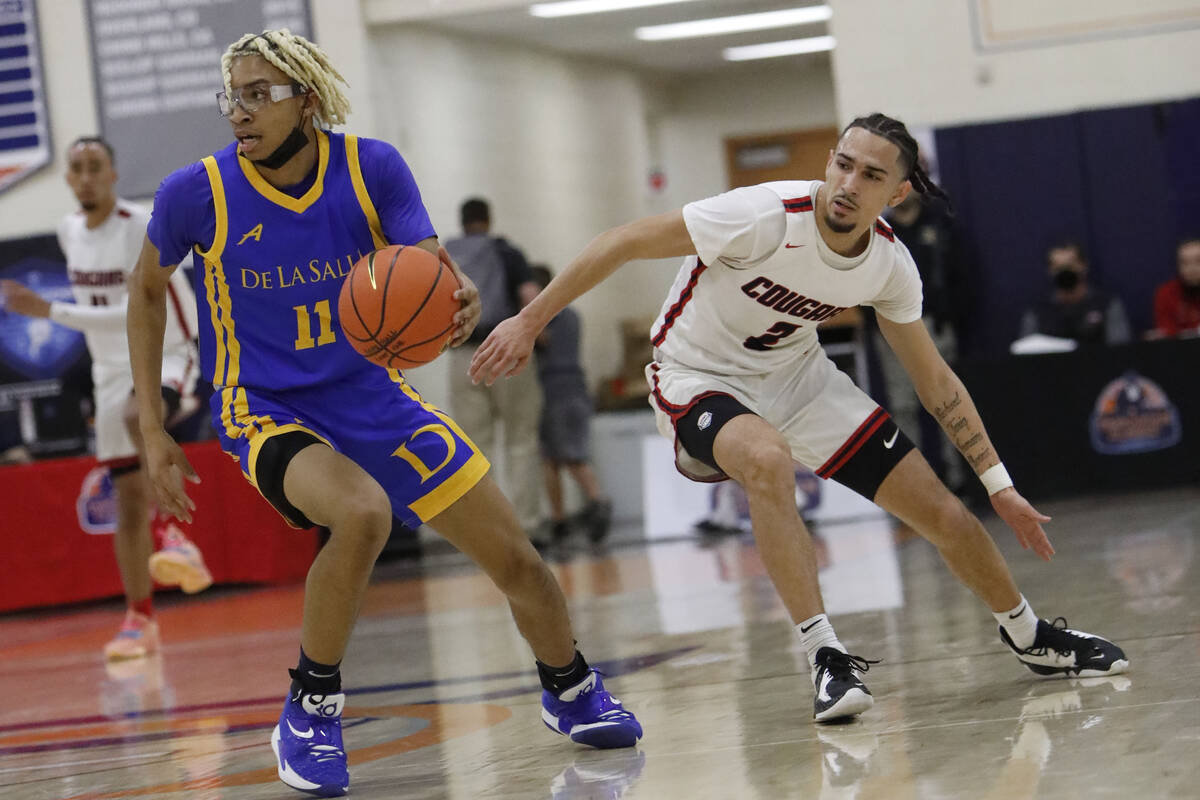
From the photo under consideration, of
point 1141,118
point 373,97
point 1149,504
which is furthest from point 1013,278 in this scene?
point 373,97

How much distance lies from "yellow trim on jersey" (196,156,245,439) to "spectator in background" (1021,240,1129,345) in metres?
7.27

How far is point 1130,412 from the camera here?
379 inches

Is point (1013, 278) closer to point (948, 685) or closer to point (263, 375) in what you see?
point (948, 685)

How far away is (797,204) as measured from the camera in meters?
4.21

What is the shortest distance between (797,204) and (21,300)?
410cm

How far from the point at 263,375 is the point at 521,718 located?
136 cm

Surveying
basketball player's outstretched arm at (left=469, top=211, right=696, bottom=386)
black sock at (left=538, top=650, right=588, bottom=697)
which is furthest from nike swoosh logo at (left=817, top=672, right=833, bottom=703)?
basketball player's outstretched arm at (left=469, top=211, right=696, bottom=386)

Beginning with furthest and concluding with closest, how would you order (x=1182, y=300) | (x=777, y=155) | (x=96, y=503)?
(x=777, y=155) < (x=1182, y=300) < (x=96, y=503)

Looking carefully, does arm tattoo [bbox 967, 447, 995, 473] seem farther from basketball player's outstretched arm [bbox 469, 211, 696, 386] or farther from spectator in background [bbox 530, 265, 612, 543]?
spectator in background [bbox 530, 265, 612, 543]

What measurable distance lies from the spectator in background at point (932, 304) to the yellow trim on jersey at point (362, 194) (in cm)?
655

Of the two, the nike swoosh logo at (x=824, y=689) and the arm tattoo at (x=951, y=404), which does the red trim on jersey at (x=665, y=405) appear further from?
Result: the nike swoosh logo at (x=824, y=689)

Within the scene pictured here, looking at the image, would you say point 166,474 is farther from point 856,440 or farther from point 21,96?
point 21,96

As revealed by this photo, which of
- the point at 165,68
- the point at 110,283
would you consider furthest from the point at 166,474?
the point at 165,68

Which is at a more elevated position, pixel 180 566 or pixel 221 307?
pixel 221 307
